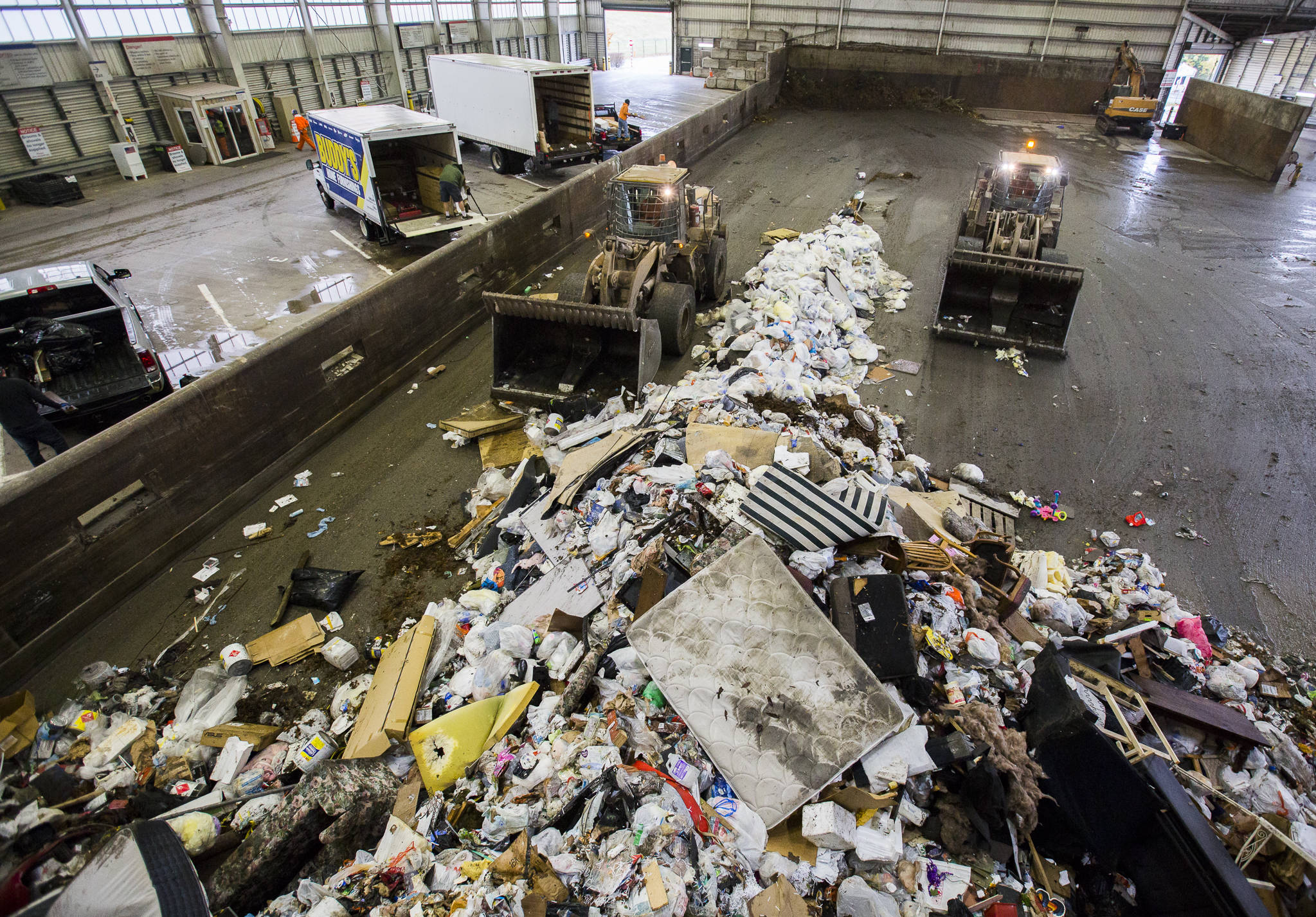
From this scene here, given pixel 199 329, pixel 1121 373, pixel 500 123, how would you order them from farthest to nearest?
pixel 500 123
pixel 199 329
pixel 1121 373

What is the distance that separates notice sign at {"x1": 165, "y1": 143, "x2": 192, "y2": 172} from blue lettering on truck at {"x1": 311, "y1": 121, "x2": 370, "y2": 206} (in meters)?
6.68

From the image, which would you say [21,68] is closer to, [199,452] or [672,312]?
Result: [199,452]

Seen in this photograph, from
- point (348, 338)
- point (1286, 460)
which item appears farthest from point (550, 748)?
point (1286, 460)

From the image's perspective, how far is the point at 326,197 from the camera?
13.7m

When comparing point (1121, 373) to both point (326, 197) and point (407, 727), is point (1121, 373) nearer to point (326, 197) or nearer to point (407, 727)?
point (407, 727)

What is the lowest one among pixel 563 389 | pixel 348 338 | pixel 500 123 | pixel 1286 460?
pixel 1286 460

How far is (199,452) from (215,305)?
17.8 feet

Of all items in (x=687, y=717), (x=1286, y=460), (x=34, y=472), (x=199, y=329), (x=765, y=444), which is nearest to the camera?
(x=687, y=717)

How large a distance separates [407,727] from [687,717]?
1.93 meters

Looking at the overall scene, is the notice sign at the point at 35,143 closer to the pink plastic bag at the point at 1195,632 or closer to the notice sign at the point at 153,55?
the notice sign at the point at 153,55

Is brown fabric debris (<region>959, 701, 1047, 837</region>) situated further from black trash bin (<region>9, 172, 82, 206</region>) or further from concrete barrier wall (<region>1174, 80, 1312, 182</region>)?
black trash bin (<region>9, 172, 82, 206</region>)

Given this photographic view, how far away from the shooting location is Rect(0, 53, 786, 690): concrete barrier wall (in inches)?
188

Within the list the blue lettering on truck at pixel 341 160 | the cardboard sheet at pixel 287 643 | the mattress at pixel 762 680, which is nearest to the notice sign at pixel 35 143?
the blue lettering on truck at pixel 341 160

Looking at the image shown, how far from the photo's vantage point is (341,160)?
1184cm
